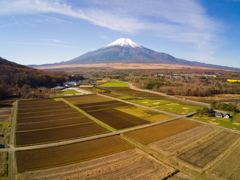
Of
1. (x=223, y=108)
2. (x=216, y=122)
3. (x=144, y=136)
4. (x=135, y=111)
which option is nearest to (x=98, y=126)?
(x=144, y=136)

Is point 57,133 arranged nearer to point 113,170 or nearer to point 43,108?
point 113,170

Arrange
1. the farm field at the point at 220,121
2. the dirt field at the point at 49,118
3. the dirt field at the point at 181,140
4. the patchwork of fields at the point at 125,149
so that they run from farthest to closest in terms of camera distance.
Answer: the dirt field at the point at 49,118, the farm field at the point at 220,121, the dirt field at the point at 181,140, the patchwork of fields at the point at 125,149

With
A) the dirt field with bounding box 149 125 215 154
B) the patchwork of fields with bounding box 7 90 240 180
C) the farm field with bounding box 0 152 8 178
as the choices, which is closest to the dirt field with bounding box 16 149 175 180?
the patchwork of fields with bounding box 7 90 240 180

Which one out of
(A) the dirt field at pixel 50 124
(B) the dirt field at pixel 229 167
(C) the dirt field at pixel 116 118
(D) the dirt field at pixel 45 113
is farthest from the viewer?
(D) the dirt field at pixel 45 113

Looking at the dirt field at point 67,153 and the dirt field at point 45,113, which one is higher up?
the dirt field at point 45,113

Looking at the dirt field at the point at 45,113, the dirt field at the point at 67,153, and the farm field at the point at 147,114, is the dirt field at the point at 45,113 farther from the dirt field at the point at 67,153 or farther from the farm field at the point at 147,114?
the dirt field at the point at 67,153

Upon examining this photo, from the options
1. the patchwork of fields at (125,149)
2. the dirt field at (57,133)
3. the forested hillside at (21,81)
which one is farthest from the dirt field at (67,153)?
the forested hillside at (21,81)

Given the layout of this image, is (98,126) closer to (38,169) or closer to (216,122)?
(38,169)

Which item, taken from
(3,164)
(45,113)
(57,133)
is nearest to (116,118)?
(57,133)
